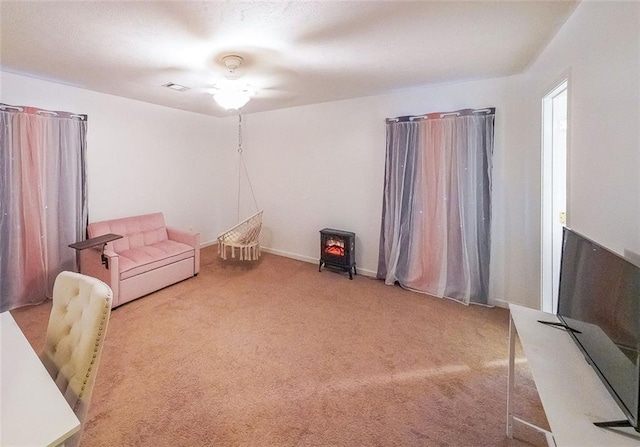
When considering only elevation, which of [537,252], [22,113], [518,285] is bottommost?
[518,285]

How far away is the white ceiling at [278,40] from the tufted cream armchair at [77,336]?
1.73 metres

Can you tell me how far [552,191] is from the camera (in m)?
2.57

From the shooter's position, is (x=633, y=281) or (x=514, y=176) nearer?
(x=633, y=281)

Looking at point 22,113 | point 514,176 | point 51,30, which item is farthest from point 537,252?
point 22,113

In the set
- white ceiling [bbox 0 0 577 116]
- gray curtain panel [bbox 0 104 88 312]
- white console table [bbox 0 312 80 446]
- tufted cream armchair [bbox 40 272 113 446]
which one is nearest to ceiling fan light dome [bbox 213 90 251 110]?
white ceiling [bbox 0 0 577 116]

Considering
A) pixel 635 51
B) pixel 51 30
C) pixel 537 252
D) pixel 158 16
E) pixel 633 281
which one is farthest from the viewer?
pixel 537 252

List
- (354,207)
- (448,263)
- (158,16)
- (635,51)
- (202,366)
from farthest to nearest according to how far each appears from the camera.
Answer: (354,207), (448,263), (202,366), (158,16), (635,51)

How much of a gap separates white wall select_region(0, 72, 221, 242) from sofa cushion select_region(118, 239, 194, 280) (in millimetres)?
756

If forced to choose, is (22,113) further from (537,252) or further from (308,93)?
(537,252)

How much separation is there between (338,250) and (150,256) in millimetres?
2482

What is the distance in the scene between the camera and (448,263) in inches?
136

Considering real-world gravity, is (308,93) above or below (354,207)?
above

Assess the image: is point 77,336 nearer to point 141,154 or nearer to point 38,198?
point 38,198

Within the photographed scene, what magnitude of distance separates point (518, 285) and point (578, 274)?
2.03m
